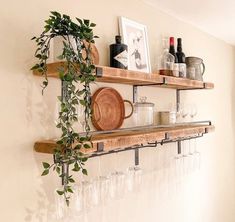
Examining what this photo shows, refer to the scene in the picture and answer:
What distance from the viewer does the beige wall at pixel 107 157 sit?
130 centimetres

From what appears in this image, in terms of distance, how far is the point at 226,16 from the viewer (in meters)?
2.47

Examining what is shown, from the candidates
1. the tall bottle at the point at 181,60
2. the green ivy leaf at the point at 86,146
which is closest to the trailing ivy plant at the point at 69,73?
the green ivy leaf at the point at 86,146

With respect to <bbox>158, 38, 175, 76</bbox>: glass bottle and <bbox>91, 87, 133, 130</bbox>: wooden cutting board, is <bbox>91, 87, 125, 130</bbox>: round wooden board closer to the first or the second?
<bbox>91, 87, 133, 130</bbox>: wooden cutting board

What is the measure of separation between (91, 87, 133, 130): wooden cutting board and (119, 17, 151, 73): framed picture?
0.21 metres

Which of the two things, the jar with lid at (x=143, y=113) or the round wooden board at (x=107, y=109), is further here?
the jar with lid at (x=143, y=113)

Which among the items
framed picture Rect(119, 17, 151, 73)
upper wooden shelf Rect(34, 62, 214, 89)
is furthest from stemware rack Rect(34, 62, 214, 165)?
framed picture Rect(119, 17, 151, 73)

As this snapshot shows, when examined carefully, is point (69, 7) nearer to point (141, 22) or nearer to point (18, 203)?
point (141, 22)

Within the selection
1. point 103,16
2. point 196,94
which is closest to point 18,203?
point 103,16

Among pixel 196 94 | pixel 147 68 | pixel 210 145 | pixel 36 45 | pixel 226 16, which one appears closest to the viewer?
pixel 36 45

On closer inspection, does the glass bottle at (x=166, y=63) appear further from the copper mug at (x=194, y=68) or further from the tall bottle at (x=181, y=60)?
the copper mug at (x=194, y=68)

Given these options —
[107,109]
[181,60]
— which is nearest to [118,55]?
[107,109]

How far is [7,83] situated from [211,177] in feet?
7.51

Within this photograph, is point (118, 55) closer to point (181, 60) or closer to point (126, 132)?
point (126, 132)

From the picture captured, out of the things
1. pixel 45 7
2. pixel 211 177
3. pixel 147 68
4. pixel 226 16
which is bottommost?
pixel 211 177
